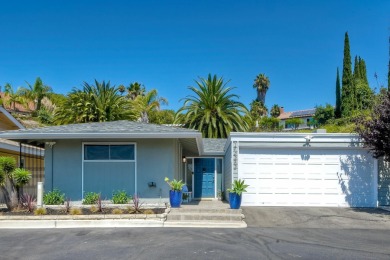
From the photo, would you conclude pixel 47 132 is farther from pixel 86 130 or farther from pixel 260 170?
pixel 260 170

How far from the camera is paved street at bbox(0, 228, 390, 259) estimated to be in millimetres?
7387

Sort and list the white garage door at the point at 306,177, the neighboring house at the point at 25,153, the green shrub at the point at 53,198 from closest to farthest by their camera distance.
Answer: the green shrub at the point at 53,198 → the white garage door at the point at 306,177 → the neighboring house at the point at 25,153

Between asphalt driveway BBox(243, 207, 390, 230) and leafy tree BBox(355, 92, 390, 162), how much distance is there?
214cm

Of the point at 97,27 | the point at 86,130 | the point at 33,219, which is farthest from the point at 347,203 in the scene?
the point at 97,27

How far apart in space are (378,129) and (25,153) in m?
15.2

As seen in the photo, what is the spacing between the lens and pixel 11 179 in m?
12.4

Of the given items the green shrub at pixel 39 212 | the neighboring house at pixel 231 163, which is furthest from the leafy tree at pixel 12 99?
the green shrub at pixel 39 212

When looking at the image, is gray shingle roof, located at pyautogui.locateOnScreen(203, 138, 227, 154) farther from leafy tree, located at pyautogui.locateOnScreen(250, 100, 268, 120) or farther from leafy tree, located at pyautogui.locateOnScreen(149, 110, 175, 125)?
leafy tree, located at pyautogui.locateOnScreen(250, 100, 268, 120)

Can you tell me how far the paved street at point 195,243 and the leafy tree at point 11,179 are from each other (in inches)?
95.9

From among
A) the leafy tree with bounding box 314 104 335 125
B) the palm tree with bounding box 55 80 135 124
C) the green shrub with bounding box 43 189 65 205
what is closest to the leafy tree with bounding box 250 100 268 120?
the leafy tree with bounding box 314 104 335 125

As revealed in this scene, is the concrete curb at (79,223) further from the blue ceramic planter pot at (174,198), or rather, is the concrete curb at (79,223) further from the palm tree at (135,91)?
the palm tree at (135,91)

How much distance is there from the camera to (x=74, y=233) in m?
9.73

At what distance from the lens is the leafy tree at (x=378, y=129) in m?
12.7

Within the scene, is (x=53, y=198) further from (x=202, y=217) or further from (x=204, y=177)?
(x=204, y=177)
